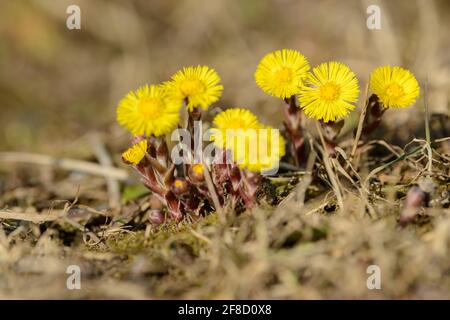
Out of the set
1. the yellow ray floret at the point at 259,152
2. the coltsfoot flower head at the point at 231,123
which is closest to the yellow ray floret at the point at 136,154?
the coltsfoot flower head at the point at 231,123

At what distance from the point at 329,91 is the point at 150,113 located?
77cm

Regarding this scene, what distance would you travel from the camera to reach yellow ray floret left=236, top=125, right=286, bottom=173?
1.89 metres

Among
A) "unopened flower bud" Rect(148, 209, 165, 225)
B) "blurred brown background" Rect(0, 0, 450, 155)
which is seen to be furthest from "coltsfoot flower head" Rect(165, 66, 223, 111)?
"blurred brown background" Rect(0, 0, 450, 155)

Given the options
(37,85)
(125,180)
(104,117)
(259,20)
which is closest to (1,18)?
(37,85)

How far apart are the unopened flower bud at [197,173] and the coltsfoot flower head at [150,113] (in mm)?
217

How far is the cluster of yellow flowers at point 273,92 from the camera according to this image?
1999 mm

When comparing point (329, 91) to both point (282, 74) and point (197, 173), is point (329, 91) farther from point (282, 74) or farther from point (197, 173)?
point (197, 173)

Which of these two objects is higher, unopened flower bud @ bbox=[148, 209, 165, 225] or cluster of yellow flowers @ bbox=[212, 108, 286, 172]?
cluster of yellow flowers @ bbox=[212, 108, 286, 172]

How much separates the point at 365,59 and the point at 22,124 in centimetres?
→ 314

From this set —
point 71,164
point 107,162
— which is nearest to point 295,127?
point 107,162

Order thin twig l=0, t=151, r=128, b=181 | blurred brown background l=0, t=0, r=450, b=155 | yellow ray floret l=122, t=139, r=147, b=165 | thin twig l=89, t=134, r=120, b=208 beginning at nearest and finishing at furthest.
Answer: yellow ray floret l=122, t=139, r=147, b=165 → thin twig l=89, t=134, r=120, b=208 → thin twig l=0, t=151, r=128, b=181 → blurred brown background l=0, t=0, r=450, b=155

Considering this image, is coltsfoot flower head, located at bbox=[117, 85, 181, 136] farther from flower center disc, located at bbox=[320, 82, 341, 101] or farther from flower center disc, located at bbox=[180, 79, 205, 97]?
flower center disc, located at bbox=[320, 82, 341, 101]
